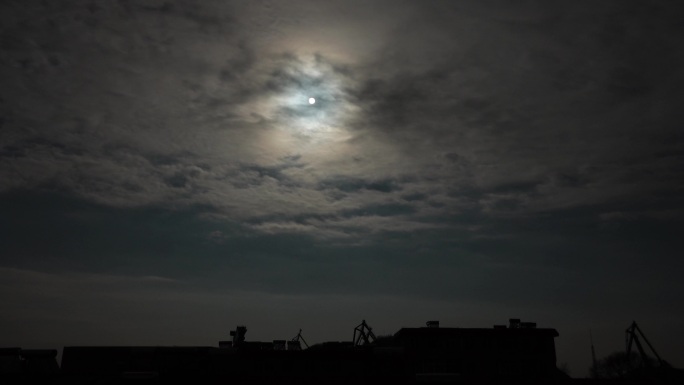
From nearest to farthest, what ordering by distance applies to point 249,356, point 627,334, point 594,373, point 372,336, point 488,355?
1. point 249,356
2. point 488,355
3. point 627,334
4. point 372,336
5. point 594,373

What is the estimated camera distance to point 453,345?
7588 cm

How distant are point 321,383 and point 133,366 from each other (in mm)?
37736

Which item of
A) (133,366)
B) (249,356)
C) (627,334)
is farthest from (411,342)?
(627,334)

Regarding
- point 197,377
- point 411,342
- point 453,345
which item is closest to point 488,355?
point 453,345

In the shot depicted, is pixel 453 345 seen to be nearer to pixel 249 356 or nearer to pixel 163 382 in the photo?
pixel 249 356

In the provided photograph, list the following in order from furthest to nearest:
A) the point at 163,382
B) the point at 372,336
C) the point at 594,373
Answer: the point at 594,373
the point at 372,336
the point at 163,382

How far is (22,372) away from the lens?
3659cm

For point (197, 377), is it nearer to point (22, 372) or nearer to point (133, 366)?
point (22, 372)

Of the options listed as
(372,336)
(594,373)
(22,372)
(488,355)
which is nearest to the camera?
(22,372)

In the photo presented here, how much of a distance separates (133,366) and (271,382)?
36006 millimetres

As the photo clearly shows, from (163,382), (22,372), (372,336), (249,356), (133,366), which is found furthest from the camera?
(372,336)

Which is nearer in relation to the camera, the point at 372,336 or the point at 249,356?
the point at 249,356

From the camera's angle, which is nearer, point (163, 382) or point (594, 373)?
point (163, 382)

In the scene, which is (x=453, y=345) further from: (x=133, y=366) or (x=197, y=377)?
(x=197, y=377)
